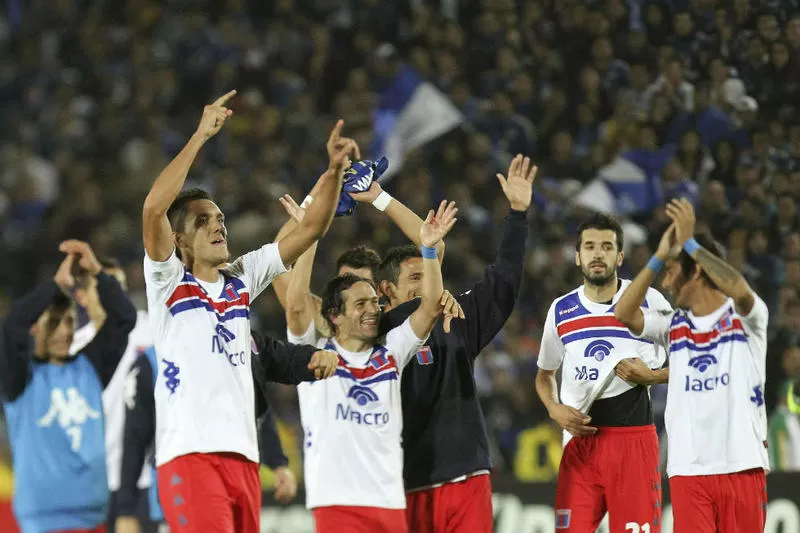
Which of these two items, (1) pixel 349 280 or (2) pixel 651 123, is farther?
(2) pixel 651 123

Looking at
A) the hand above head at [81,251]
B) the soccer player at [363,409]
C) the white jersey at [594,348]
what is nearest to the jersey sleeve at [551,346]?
the white jersey at [594,348]

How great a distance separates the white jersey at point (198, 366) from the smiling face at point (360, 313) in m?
0.71

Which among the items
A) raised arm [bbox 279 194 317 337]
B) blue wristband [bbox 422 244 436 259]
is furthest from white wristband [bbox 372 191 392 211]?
blue wristband [bbox 422 244 436 259]

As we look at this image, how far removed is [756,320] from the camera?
5480 mm

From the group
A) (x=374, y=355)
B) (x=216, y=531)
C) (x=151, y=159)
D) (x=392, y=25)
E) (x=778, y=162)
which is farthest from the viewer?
(x=151, y=159)

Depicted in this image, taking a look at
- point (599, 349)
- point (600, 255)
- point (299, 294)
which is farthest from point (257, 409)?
point (600, 255)

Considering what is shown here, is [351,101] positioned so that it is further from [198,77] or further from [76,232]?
[76,232]

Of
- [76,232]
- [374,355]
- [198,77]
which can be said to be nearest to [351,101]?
[198,77]

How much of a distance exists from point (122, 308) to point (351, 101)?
684 centimetres

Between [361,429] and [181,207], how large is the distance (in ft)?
4.27

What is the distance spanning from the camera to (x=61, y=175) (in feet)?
47.4

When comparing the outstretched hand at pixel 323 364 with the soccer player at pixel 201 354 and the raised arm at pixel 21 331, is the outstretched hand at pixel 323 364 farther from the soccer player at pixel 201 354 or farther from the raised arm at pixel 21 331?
the raised arm at pixel 21 331

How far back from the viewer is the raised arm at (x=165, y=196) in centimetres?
472

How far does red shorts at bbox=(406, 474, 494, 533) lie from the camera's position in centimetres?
567
